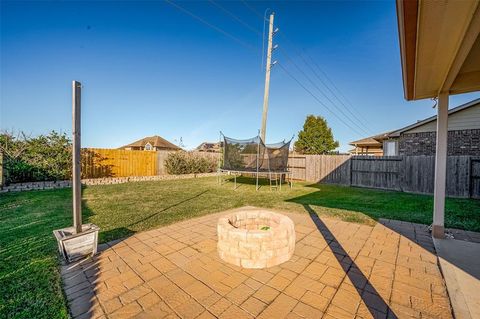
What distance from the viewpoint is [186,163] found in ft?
39.0

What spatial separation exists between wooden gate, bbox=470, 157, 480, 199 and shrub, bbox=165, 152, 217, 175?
37.4 ft

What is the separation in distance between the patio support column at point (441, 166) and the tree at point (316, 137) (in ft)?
70.1

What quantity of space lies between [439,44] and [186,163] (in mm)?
11076

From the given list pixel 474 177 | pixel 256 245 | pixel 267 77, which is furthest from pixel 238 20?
pixel 474 177

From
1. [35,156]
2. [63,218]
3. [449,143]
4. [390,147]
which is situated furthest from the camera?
[390,147]

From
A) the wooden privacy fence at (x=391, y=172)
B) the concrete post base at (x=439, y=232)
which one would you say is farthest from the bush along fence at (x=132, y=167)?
the concrete post base at (x=439, y=232)

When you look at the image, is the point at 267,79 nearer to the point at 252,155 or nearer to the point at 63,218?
the point at 252,155

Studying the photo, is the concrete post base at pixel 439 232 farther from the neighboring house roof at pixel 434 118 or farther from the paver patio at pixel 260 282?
the neighboring house roof at pixel 434 118

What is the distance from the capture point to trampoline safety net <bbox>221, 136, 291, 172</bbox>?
8812mm

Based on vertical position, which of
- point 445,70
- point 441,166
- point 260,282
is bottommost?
point 260,282

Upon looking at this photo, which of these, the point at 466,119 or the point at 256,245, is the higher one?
the point at 466,119

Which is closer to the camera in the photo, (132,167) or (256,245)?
(256,245)

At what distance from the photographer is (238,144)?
923 centimetres

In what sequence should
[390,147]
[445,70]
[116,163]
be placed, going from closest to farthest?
[445,70] → [116,163] → [390,147]
